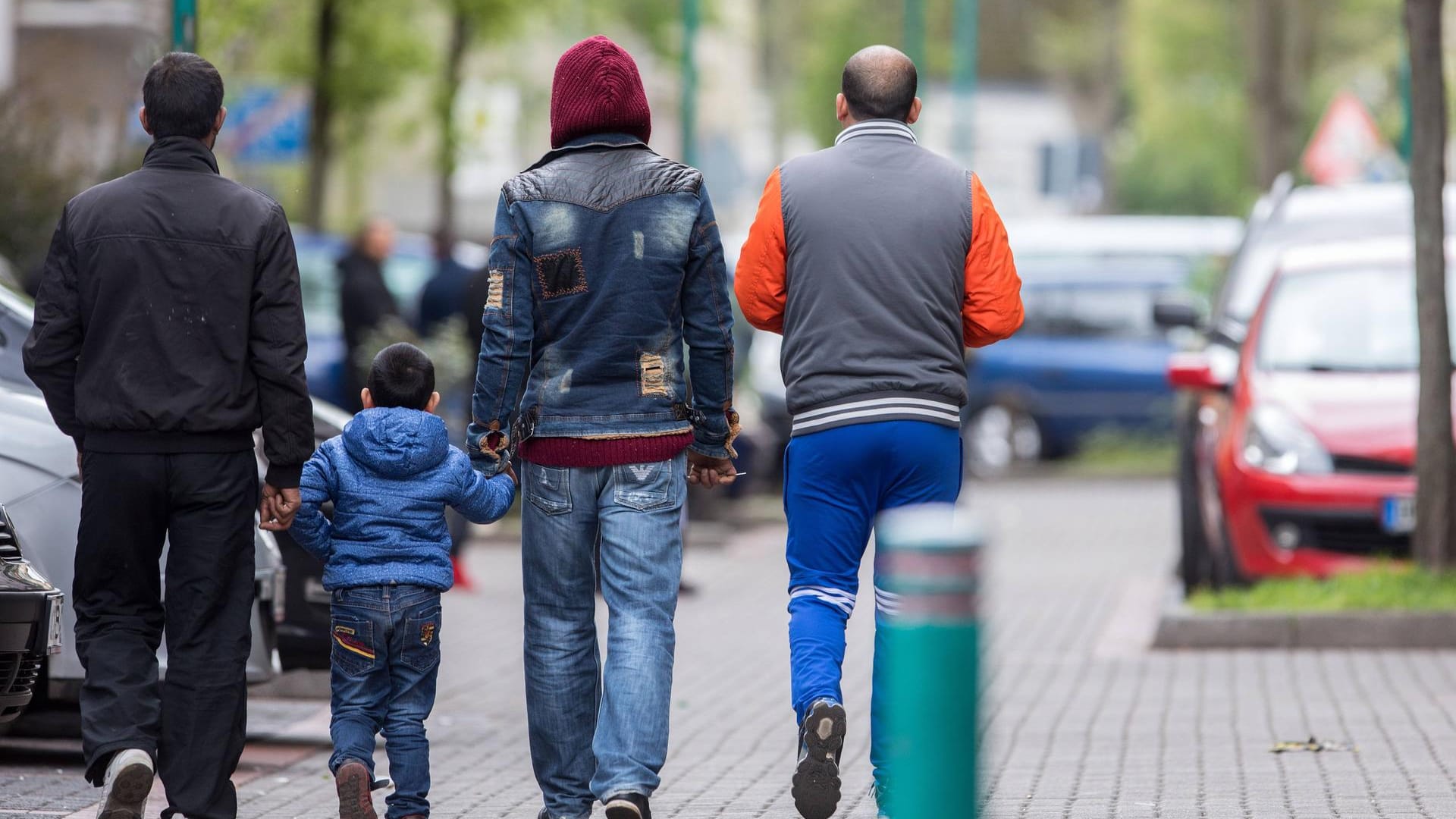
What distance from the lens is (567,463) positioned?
555 centimetres

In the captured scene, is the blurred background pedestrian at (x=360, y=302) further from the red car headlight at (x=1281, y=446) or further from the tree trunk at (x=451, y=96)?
the red car headlight at (x=1281, y=446)

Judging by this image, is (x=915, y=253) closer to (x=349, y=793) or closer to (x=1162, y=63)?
(x=349, y=793)

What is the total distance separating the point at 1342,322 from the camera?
1127cm

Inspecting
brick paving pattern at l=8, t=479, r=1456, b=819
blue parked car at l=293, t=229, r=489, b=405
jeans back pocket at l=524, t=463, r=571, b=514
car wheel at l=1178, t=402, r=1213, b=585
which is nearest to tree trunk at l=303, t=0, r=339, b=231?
blue parked car at l=293, t=229, r=489, b=405

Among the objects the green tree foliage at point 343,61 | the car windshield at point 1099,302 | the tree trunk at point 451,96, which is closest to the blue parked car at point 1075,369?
the car windshield at point 1099,302

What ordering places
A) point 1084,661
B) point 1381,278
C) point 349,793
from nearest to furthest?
point 349,793 < point 1084,661 < point 1381,278

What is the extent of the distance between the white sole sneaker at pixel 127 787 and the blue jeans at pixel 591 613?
0.92 metres

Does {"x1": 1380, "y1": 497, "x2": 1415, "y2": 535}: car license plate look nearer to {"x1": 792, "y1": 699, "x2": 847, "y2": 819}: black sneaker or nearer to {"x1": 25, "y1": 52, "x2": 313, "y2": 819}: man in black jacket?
{"x1": 792, "y1": 699, "x2": 847, "y2": 819}: black sneaker

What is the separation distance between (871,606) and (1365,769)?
568 cm

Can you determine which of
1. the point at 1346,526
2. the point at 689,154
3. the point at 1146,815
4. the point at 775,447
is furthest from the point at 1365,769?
the point at 775,447

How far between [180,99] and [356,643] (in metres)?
1.38

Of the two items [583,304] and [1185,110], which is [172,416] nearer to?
[583,304]

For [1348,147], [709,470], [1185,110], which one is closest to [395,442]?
[709,470]

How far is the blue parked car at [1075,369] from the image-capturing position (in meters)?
24.1
